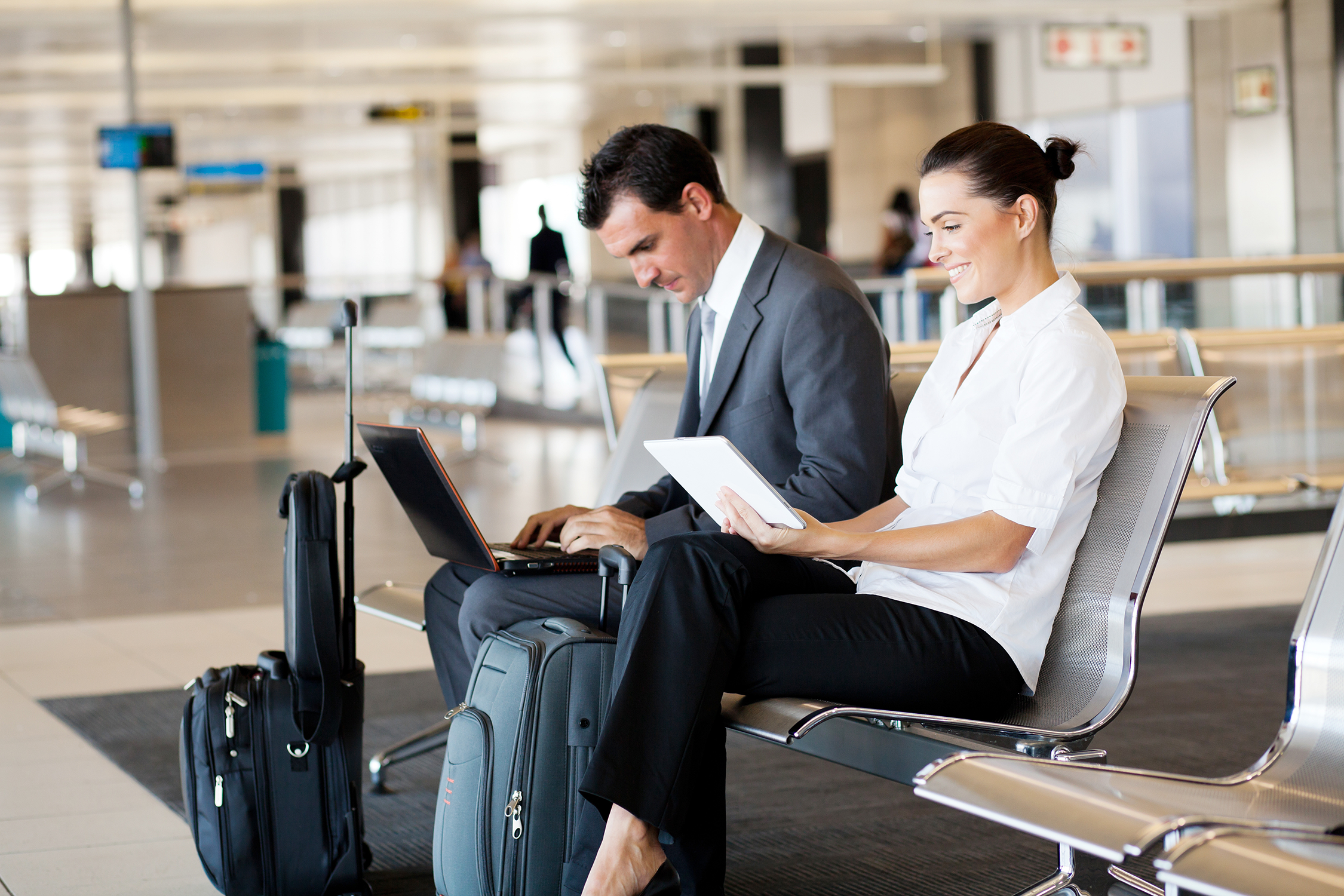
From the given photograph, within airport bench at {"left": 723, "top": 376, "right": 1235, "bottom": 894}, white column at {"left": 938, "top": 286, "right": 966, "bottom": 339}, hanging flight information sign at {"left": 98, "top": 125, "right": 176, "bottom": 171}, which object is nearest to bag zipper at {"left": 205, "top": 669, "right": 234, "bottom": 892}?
airport bench at {"left": 723, "top": 376, "right": 1235, "bottom": 894}

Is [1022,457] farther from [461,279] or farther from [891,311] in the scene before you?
[461,279]

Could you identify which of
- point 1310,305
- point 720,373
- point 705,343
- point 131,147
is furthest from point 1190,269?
point 131,147

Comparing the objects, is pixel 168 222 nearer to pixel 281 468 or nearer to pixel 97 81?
pixel 97 81

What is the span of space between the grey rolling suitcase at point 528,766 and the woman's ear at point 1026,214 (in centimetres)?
82

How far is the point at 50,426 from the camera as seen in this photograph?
340 inches

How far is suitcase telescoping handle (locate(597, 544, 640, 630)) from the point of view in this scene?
89.0 inches

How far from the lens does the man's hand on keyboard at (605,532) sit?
2.52m

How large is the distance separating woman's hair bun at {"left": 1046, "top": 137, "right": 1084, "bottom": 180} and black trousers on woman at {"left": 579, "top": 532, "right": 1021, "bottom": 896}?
64 centimetres

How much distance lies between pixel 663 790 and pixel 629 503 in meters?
0.92

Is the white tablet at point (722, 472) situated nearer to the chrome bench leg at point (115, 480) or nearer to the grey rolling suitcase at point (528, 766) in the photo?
the grey rolling suitcase at point (528, 766)

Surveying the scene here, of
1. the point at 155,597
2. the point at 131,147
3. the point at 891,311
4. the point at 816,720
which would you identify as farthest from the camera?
the point at 131,147

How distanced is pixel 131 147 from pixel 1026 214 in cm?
910

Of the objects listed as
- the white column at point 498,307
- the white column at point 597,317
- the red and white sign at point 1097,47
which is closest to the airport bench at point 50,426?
the white column at point 597,317

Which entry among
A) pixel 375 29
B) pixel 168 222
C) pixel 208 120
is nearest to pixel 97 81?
pixel 375 29
